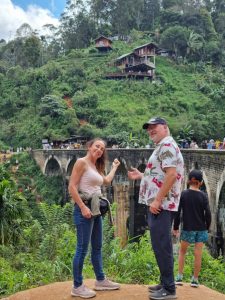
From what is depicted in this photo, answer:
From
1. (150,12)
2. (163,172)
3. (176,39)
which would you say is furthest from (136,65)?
(163,172)

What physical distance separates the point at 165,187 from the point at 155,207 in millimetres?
237

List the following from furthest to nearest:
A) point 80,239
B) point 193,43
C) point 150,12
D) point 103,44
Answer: point 150,12
point 103,44
point 193,43
point 80,239

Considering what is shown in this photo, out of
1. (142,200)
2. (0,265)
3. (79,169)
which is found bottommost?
(0,265)

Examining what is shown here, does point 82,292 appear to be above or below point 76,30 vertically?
below

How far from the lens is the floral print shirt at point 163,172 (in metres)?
4.54

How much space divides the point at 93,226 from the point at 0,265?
2.84 metres

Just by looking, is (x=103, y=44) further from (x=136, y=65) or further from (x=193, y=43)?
(x=193, y=43)

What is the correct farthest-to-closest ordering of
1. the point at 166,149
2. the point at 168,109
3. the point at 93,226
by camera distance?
the point at 168,109, the point at 93,226, the point at 166,149

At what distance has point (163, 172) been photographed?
462 centimetres

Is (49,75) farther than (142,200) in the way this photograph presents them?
Yes

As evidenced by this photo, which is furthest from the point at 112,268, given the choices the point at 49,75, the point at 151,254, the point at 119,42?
the point at 119,42

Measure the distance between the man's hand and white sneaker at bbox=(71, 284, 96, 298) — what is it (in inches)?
46.1

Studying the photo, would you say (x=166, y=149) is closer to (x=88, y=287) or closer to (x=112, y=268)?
(x=88, y=287)

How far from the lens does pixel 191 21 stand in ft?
225
